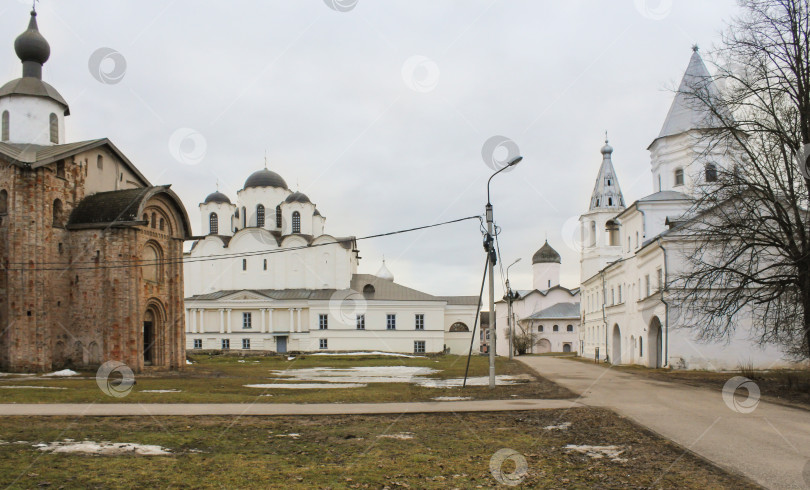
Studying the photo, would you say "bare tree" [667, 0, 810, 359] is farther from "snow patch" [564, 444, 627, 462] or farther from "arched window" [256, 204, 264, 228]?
"arched window" [256, 204, 264, 228]

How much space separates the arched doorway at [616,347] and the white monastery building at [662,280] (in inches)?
2.5

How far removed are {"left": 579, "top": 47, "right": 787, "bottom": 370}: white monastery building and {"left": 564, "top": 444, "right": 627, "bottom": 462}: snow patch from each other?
12604 mm

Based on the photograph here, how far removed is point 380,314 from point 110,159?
1329 inches

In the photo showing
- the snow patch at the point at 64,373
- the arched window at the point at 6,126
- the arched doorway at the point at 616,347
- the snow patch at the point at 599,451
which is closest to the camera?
the snow patch at the point at 599,451

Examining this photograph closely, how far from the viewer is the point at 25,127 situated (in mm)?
31516

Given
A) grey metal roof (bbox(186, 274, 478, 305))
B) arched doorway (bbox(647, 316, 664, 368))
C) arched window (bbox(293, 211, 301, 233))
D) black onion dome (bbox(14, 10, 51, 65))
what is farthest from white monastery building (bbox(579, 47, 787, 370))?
arched window (bbox(293, 211, 301, 233))

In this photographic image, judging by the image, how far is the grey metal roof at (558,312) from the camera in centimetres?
8150

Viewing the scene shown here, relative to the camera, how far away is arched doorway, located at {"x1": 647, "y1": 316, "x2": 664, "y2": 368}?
3347cm

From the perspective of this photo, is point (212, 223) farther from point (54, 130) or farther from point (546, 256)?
point (546, 256)


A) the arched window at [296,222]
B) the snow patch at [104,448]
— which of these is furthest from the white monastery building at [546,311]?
the snow patch at [104,448]

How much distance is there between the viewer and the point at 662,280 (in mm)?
30547

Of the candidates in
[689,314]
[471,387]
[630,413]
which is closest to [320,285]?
[689,314]

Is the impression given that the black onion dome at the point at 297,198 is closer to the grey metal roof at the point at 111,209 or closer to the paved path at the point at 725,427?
the grey metal roof at the point at 111,209

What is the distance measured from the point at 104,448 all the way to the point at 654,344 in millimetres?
30064
